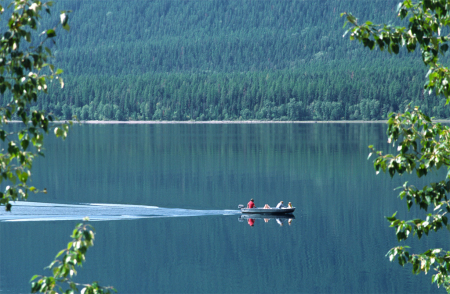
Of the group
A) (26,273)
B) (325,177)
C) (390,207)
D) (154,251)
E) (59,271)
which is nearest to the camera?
(59,271)

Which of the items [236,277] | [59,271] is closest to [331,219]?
[236,277]

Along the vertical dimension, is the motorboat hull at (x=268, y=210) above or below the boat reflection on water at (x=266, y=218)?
above

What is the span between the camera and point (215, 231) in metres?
34.8

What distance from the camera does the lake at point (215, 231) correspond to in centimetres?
2617

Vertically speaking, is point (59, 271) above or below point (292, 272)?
above

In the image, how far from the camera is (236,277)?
26516mm

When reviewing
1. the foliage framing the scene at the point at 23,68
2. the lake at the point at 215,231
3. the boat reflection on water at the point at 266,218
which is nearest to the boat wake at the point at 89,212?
the lake at the point at 215,231

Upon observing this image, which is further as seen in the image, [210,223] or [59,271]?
[210,223]

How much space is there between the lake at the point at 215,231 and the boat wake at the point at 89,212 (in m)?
0.08

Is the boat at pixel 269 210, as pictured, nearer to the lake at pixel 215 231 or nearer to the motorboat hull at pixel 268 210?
the motorboat hull at pixel 268 210

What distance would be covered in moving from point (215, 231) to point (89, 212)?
30.9 feet

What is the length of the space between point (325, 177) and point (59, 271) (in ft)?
171

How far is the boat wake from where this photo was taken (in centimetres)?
3753

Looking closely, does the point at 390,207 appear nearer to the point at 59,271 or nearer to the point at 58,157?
the point at 59,271
